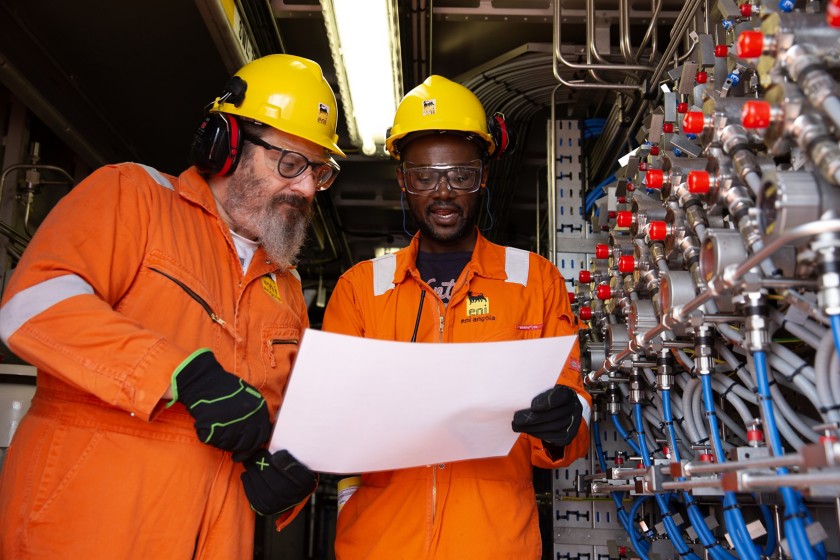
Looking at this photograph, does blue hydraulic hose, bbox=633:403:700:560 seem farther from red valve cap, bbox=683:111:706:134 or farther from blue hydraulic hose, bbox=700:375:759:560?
red valve cap, bbox=683:111:706:134

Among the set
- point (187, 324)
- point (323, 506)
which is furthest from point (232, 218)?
point (323, 506)

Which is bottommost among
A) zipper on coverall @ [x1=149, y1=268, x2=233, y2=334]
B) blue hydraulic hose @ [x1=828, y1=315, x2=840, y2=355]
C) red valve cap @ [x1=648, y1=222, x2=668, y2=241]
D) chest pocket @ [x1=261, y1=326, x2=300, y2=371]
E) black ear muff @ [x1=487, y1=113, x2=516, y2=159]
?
blue hydraulic hose @ [x1=828, y1=315, x2=840, y2=355]

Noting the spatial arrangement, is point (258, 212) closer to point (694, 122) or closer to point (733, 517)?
point (694, 122)

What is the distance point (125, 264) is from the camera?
65.6 inches

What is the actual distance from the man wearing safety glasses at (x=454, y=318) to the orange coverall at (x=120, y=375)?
0.44 meters

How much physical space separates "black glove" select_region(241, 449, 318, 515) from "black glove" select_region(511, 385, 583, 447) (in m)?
0.49

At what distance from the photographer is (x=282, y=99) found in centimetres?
212

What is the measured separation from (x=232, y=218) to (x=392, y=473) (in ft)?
2.80

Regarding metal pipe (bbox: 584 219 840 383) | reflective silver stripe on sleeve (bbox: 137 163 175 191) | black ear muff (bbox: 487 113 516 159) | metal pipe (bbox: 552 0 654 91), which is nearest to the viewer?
metal pipe (bbox: 584 219 840 383)

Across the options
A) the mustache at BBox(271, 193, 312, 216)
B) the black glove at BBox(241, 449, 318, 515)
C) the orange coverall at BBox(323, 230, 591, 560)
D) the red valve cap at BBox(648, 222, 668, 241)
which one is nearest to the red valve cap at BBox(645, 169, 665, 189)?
the red valve cap at BBox(648, 222, 668, 241)

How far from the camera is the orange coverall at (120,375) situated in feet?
4.77

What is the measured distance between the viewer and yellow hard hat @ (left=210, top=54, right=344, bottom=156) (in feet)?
6.88

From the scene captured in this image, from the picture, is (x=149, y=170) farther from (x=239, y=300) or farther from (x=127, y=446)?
(x=127, y=446)

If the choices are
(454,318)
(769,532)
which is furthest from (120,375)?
(769,532)
